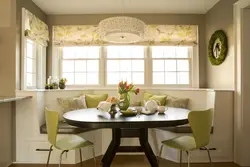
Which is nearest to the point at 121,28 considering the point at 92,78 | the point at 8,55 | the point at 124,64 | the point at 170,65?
the point at 8,55

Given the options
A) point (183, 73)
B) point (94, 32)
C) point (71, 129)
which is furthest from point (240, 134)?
point (94, 32)

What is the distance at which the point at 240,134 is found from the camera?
322cm

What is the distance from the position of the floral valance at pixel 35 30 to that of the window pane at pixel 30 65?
34cm

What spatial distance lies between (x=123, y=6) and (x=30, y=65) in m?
1.92

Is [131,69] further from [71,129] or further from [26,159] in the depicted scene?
[26,159]

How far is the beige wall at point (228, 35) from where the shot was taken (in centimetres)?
348

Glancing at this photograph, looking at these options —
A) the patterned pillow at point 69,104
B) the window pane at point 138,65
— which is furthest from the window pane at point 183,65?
the patterned pillow at point 69,104

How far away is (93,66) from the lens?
4.57 meters

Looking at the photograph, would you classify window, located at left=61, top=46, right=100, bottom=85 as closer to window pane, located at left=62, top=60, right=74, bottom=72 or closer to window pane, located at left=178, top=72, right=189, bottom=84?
window pane, located at left=62, top=60, right=74, bottom=72

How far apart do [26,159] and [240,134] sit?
10.2ft

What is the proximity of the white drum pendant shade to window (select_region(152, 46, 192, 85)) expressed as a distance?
5.83 ft

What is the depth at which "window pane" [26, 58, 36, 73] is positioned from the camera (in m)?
3.73

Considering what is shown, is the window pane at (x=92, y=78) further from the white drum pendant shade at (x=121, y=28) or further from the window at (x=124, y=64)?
the white drum pendant shade at (x=121, y=28)

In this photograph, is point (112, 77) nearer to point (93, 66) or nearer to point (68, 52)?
point (93, 66)
